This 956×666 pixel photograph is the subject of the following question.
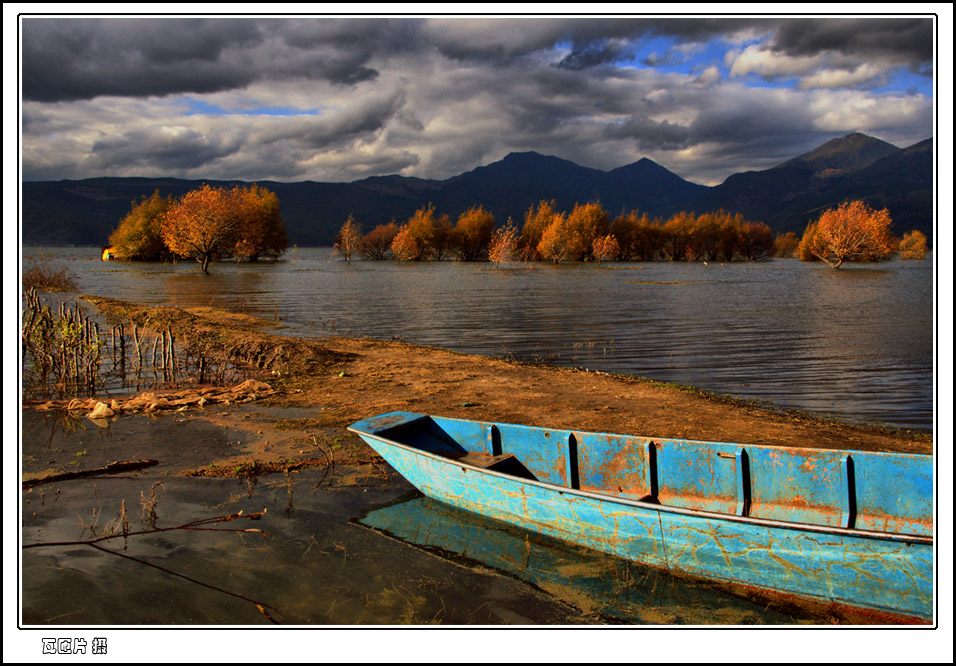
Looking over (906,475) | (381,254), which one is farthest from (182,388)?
(381,254)

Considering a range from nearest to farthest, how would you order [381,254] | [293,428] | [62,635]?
[62,635] → [293,428] → [381,254]

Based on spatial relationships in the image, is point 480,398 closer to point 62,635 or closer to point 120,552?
point 120,552

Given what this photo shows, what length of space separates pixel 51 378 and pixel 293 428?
670cm

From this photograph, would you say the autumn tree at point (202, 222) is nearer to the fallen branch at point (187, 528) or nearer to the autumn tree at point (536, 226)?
the autumn tree at point (536, 226)

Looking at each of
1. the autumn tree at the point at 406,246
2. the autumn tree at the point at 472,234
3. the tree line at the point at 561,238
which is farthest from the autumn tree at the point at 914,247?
the autumn tree at the point at 406,246

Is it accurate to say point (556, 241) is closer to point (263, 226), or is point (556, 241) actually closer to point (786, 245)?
point (263, 226)

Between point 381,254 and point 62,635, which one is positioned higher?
point 381,254

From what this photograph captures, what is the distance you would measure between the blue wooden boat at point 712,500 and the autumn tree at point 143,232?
84.3 meters

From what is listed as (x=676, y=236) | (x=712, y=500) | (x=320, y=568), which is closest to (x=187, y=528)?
(x=320, y=568)

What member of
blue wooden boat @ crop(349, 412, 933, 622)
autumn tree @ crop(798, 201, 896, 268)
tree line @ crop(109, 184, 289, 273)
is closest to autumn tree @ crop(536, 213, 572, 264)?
autumn tree @ crop(798, 201, 896, 268)

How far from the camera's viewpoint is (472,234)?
105750 millimetres

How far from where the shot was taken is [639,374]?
1392 cm

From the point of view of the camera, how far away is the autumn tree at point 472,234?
348ft

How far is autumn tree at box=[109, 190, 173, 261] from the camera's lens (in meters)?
80.4
